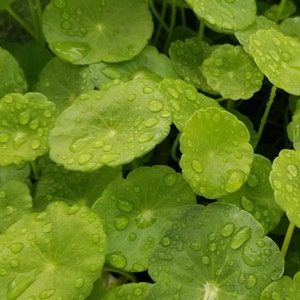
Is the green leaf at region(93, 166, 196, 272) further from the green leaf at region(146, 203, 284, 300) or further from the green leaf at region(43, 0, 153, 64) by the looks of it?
the green leaf at region(43, 0, 153, 64)

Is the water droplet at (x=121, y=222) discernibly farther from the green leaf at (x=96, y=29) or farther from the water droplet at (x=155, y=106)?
the green leaf at (x=96, y=29)

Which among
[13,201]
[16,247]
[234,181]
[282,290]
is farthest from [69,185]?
[282,290]

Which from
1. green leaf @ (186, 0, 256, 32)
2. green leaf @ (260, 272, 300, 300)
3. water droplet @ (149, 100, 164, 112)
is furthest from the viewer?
green leaf @ (186, 0, 256, 32)

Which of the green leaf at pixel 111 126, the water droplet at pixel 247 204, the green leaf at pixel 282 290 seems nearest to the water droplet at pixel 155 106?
the green leaf at pixel 111 126

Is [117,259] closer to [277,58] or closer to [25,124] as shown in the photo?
[25,124]

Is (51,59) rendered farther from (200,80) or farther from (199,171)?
(199,171)

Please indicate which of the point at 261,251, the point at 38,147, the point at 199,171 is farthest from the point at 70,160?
the point at 261,251

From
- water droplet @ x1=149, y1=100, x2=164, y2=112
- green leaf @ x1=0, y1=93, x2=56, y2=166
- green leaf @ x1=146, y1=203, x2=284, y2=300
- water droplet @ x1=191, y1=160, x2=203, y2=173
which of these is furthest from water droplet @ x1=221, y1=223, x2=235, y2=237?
green leaf @ x1=0, y1=93, x2=56, y2=166
